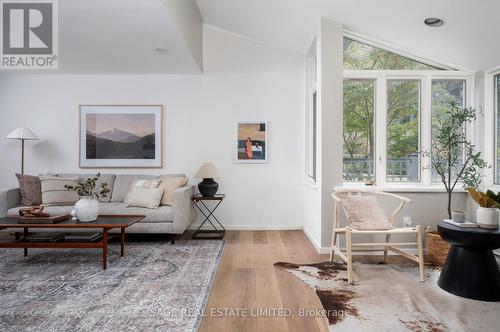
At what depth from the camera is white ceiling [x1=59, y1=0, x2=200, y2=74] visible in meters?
2.96

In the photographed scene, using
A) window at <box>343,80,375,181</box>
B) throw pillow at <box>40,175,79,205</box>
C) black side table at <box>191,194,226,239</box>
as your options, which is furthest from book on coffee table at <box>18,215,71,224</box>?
window at <box>343,80,375,181</box>

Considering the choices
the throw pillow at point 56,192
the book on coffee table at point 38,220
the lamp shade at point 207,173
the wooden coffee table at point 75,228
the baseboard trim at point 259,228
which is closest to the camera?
the wooden coffee table at point 75,228

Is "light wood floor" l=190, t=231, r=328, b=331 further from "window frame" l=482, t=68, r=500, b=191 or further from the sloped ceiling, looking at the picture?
the sloped ceiling

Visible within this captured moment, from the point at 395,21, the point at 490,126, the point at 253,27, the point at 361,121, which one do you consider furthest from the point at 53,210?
the point at 490,126

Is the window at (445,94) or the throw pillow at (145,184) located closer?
the window at (445,94)

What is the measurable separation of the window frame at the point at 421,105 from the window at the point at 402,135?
57 mm

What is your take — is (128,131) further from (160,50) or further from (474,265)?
(474,265)

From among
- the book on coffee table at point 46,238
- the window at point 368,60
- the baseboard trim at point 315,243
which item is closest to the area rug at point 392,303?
the baseboard trim at point 315,243

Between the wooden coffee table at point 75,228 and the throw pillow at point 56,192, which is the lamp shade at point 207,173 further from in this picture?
the throw pillow at point 56,192

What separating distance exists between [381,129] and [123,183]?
362 cm

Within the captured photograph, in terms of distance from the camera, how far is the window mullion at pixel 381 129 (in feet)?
13.3

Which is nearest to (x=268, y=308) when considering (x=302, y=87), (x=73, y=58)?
(x=302, y=87)

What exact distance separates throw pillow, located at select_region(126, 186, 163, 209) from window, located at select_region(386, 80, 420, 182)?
9.78 ft

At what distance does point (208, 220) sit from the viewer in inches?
197
